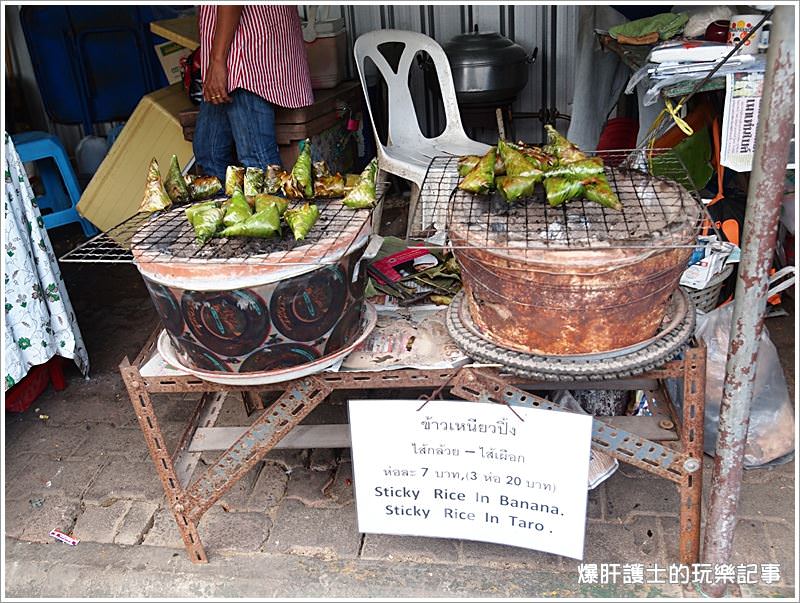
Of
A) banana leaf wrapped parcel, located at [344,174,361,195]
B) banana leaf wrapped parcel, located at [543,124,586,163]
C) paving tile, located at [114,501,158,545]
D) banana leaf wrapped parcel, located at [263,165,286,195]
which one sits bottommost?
paving tile, located at [114,501,158,545]

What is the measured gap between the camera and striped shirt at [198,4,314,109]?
11.4 feet

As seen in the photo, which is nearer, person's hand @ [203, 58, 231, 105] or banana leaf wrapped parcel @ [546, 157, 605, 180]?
banana leaf wrapped parcel @ [546, 157, 605, 180]

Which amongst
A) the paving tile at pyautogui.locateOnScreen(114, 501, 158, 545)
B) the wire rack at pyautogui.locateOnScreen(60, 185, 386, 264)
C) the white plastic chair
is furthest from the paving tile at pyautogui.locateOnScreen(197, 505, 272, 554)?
the white plastic chair

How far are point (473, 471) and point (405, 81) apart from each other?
311cm

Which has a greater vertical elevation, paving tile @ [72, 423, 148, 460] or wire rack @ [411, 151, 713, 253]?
wire rack @ [411, 151, 713, 253]

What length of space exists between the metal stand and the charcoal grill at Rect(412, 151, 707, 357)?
0.53 ft

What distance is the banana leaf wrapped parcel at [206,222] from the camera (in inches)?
85.8

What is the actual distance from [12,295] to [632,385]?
8.80 ft

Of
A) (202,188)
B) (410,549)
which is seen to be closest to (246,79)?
(202,188)

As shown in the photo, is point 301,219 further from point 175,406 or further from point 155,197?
point 175,406

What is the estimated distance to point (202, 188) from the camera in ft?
8.82

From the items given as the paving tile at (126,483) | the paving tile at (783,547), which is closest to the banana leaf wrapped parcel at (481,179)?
the paving tile at (783,547)

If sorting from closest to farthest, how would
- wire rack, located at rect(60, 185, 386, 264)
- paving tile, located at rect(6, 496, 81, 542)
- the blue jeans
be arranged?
wire rack, located at rect(60, 185, 386, 264)
paving tile, located at rect(6, 496, 81, 542)
the blue jeans

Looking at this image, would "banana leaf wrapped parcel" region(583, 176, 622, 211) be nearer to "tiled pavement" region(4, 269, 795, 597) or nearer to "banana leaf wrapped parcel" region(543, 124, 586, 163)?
"banana leaf wrapped parcel" region(543, 124, 586, 163)
